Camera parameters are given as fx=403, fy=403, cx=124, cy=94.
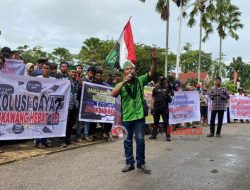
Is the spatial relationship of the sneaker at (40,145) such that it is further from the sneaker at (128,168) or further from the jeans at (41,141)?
the sneaker at (128,168)

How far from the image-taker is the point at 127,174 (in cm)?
645

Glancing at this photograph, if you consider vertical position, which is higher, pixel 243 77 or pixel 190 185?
pixel 243 77

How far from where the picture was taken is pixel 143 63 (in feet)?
171

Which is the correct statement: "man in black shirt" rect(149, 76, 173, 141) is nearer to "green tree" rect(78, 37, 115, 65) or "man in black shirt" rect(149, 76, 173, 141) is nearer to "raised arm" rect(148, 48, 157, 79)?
"raised arm" rect(148, 48, 157, 79)

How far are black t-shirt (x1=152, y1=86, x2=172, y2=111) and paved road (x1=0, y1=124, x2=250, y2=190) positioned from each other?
197cm

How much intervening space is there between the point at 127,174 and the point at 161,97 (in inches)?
198

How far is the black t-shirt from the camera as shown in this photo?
36.7ft

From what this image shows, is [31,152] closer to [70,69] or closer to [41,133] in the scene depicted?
[41,133]

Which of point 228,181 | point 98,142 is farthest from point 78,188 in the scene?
point 98,142

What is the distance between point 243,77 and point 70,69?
11030cm

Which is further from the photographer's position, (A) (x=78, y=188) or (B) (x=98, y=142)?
(B) (x=98, y=142)

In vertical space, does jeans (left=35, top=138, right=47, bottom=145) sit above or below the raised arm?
below

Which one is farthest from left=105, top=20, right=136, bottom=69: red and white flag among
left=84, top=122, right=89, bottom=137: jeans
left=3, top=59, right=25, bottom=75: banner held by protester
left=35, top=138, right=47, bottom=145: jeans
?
left=35, top=138, right=47, bottom=145: jeans

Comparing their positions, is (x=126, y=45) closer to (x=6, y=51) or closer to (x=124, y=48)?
(x=124, y=48)
